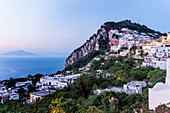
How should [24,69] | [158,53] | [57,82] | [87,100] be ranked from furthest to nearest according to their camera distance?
[24,69] < [158,53] < [57,82] < [87,100]

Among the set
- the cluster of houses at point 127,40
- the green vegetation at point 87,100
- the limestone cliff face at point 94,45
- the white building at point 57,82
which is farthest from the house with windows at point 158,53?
the limestone cliff face at point 94,45

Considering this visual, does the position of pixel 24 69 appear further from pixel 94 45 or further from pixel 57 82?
pixel 57 82

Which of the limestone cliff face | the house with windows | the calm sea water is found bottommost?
the calm sea water

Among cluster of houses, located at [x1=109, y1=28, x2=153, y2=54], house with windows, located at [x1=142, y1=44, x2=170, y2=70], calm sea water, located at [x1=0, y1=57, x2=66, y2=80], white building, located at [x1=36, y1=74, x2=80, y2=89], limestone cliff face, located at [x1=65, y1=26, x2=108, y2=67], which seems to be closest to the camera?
white building, located at [x1=36, y1=74, x2=80, y2=89]

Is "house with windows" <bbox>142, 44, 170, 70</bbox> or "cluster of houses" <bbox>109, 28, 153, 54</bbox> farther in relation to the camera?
"cluster of houses" <bbox>109, 28, 153, 54</bbox>

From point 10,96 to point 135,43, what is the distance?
99.2 ft

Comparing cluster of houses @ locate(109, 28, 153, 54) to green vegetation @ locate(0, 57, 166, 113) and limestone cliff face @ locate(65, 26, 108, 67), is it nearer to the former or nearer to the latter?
limestone cliff face @ locate(65, 26, 108, 67)

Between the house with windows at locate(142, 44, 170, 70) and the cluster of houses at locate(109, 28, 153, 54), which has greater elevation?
the cluster of houses at locate(109, 28, 153, 54)

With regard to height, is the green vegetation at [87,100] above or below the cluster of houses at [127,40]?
below

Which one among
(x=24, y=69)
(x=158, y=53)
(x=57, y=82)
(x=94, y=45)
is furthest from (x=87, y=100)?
(x=24, y=69)

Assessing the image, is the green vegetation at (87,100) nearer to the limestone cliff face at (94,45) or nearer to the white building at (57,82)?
the white building at (57,82)

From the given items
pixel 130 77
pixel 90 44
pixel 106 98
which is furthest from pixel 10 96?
pixel 90 44

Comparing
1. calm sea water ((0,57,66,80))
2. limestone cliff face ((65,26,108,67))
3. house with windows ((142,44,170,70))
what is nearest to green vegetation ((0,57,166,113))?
house with windows ((142,44,170,70))

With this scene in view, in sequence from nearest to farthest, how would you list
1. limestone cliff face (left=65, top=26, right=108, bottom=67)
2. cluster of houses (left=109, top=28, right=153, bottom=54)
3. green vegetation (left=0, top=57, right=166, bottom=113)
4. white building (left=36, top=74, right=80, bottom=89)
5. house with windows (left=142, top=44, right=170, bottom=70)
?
green vegetation (left=0, top=57, right=166, bottom=113), white building (left=36, top=74, right=80, bottom=89), house with windows (left=142, top=44, right=170, bottom=70), cluster of houses (left=109, top=28, right=153, bottom=54), limestone cliff face (left=65, top=26, right=108, bottom=67)
